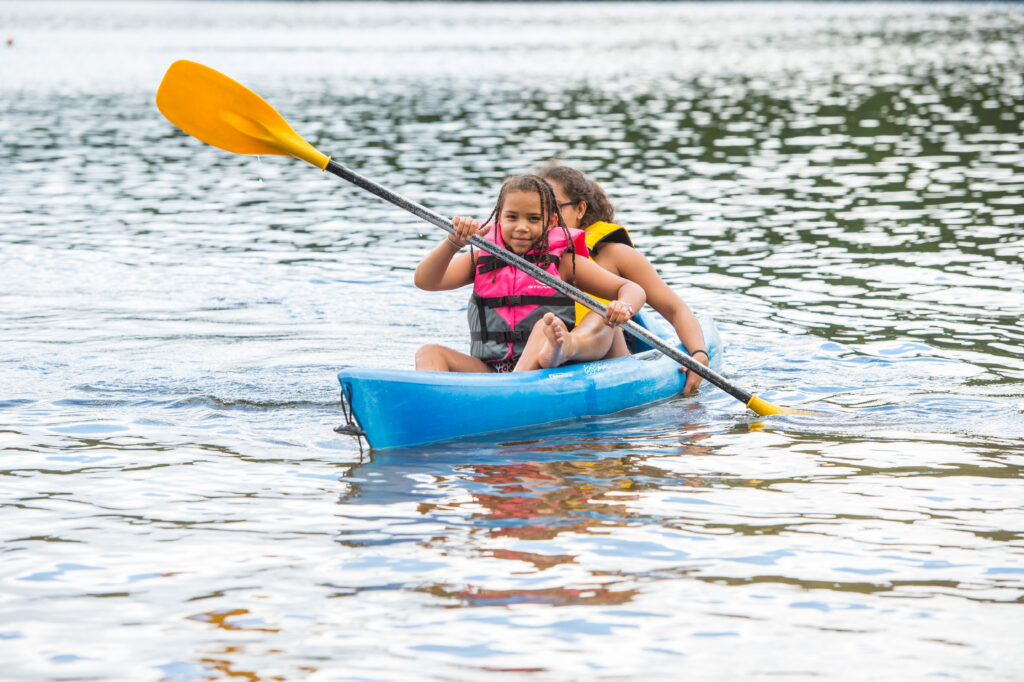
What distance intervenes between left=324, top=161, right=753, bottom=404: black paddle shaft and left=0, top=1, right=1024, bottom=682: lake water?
0.21m

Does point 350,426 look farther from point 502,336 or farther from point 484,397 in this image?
point 502,336

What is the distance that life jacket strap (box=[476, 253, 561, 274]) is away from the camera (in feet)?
17.7

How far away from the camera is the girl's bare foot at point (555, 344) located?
505cm

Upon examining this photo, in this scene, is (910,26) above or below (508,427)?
above

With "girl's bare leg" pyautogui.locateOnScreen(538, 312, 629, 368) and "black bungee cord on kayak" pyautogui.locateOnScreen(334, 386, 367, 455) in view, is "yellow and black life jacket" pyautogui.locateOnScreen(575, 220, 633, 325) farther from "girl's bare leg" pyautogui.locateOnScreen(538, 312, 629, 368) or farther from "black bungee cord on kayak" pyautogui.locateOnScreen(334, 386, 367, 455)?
"black bungee cord on kayak" pyautogui.locateOnScreen(334, 386, 367, 455)

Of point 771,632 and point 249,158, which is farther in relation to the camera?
point 249,158

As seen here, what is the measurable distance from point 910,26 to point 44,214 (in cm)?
4005

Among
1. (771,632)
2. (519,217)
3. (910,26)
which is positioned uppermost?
(910,26)

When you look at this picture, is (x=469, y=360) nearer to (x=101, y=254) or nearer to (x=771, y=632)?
(x=771, y=632)

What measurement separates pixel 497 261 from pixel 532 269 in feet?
1.21

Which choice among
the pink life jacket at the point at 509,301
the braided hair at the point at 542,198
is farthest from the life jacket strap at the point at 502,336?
the braided hair at the point at 542,198

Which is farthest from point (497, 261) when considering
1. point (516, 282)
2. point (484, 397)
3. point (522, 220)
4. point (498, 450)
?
point (498, 450)

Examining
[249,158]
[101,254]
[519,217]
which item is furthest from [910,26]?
[519,217]

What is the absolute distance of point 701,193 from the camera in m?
12.6
